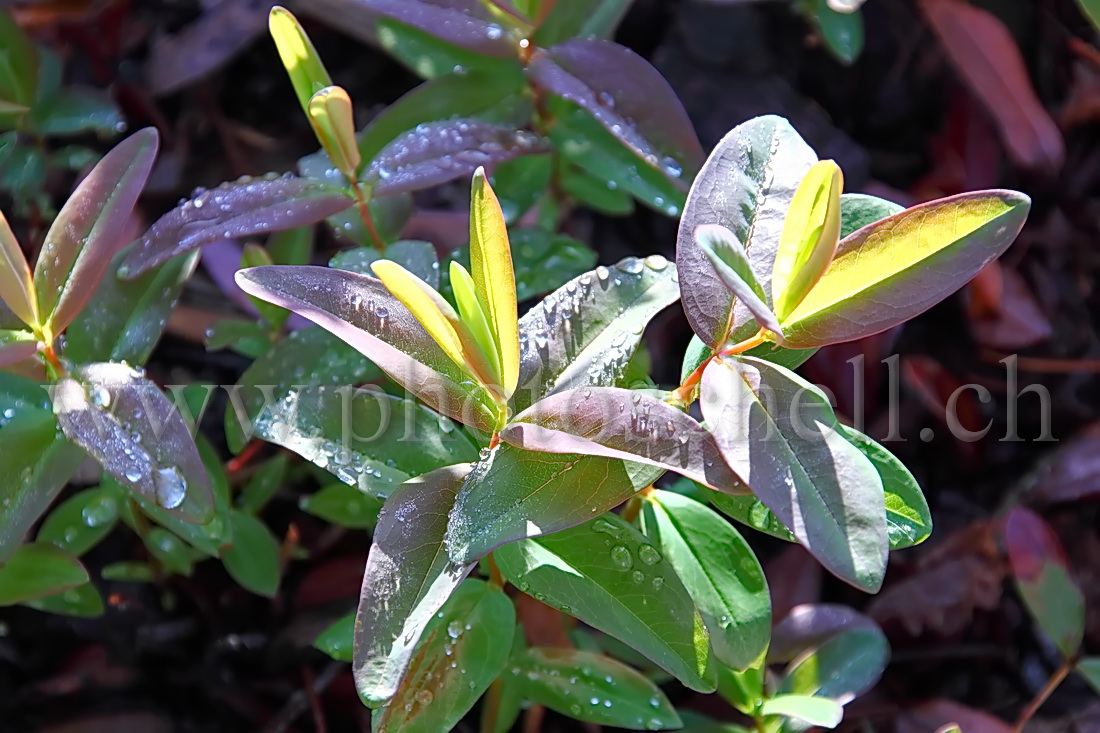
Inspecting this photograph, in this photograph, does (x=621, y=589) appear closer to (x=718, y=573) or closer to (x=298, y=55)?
(x=718, y=573)

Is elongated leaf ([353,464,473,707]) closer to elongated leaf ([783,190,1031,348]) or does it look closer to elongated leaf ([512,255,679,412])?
elongated leaf ([512,255,679,412])

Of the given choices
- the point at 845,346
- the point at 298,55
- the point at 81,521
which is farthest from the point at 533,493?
the point at 845,346

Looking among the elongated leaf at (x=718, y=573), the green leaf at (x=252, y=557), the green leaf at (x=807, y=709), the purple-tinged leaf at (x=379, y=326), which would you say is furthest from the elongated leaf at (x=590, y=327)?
the green leaf at (x=252, y=557)

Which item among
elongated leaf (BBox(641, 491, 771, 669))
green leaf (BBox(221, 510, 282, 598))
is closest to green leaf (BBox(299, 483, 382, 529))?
green leaf (BBox(221, 510, 282, 598))

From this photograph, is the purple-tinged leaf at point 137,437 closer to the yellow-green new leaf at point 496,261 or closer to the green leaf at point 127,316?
the green leaf at point 127,316

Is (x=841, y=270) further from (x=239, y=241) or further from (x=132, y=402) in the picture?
(x=239, y=241)
